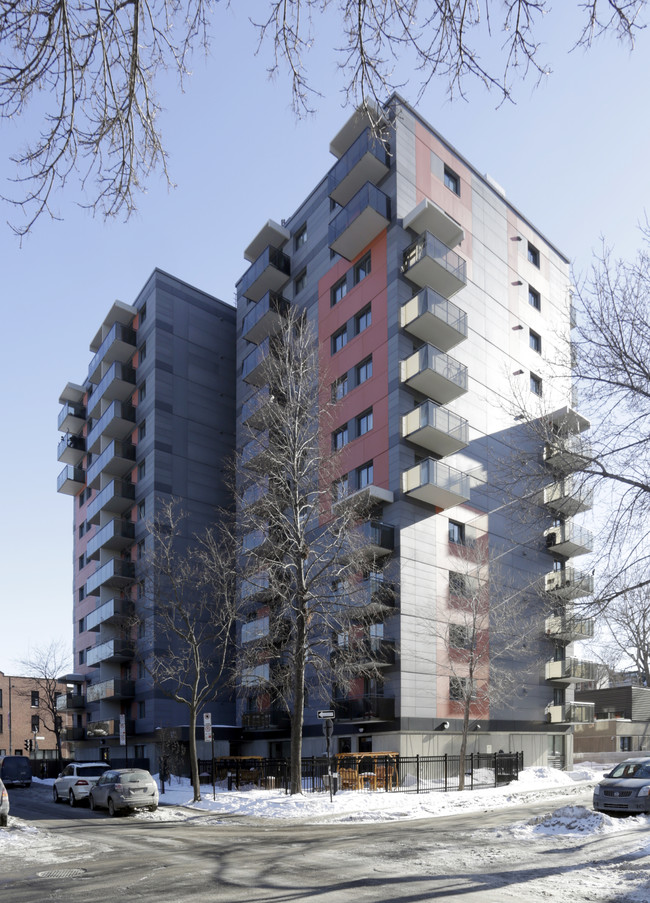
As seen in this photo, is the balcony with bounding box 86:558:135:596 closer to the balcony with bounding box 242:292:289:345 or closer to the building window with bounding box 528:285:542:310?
the balcony with bounding box 242:292:289:345

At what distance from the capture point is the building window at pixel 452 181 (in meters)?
42.2

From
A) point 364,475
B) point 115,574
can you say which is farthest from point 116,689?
point 364,475

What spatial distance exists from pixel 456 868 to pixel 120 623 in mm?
41166

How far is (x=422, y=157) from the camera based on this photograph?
133 feet

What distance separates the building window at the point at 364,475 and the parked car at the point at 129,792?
16.4 meters

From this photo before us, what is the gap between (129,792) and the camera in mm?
25172

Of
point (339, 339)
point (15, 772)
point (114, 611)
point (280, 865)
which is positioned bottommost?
point (15, 772)

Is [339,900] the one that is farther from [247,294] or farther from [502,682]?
[247,294]

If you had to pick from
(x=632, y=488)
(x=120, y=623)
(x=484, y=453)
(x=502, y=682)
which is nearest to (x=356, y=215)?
(x=484, y=453)

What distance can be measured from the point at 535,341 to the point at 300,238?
14.6 metres

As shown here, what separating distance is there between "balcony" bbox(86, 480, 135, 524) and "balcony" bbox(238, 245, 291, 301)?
14.2 meters

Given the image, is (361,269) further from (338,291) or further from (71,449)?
(71,449)

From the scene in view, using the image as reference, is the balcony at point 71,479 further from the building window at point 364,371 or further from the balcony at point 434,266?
Answer: the balcony at point 434,266

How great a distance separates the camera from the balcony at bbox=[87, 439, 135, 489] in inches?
2063
